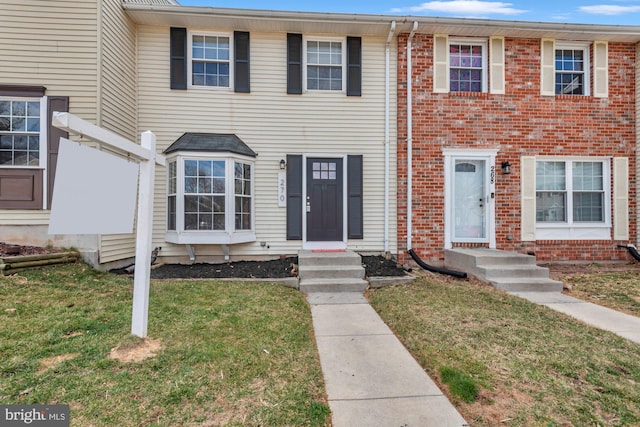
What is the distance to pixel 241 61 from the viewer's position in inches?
268

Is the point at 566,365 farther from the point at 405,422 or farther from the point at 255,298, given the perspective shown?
the point at 255,298

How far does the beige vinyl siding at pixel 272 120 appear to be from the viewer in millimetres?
6723

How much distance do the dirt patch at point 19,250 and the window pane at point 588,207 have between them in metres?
10.0

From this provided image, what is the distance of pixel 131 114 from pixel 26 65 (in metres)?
1.62

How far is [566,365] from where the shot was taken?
2711 millimetres

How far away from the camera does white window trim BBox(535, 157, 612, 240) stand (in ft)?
23.6

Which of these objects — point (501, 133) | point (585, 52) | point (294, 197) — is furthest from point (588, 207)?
point (294, 197)

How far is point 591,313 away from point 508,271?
4.86ft

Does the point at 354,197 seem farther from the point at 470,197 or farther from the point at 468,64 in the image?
the point at 468,64

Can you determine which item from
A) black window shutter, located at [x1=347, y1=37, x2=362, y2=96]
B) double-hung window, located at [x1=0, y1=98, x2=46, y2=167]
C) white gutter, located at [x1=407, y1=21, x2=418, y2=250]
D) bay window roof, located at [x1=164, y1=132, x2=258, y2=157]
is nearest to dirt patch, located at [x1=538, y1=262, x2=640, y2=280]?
white gutter, located at [x1=407, y1=21, x2=418, y2=250]

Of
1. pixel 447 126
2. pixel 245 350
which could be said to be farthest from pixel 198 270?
pixel 447 126

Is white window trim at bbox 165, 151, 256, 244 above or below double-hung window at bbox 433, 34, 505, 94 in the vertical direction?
below

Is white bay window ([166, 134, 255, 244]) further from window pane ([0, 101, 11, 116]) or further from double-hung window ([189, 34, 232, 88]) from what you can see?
window pane ([0, 101, 11, 116])

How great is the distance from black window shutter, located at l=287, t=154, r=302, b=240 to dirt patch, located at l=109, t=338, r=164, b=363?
165 inches
